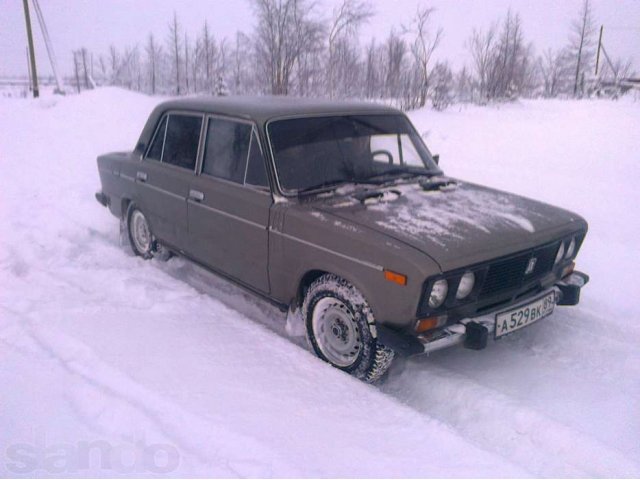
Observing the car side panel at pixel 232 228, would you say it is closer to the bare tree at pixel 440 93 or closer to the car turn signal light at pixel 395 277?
the car turn signal light at pixel 395 277

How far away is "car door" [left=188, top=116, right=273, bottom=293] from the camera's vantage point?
3906 millimetres

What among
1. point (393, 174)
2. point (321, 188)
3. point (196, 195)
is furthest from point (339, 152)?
point (196, 195)

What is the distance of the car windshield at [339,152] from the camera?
12.6ft

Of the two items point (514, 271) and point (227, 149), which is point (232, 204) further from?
point (514, 271)

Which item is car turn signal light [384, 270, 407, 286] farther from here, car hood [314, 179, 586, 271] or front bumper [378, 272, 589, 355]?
front bumper [378, 272, 589, 355]

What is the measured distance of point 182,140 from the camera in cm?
482

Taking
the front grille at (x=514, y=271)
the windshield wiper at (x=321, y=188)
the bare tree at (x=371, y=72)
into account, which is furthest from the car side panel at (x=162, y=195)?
the bare tree at (x=371, y=72)

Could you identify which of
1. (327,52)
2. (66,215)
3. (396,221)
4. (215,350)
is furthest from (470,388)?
(327,52)

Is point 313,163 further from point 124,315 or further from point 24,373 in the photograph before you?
point 24,373

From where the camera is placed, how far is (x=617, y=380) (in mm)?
3467

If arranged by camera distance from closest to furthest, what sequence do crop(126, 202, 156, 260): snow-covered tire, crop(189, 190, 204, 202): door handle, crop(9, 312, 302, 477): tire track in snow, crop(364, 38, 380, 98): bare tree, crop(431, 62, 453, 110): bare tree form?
1. crop(9, 312, 302, 477): tire track in snow
2. crop(189, 190, 204, 202): door handle
3. crop(126, 202, 156, 260): snow-covered tire
4. crop(431, 62, 453, 110): bare tree
5. crop(364, 38, 380, 98): bare tree

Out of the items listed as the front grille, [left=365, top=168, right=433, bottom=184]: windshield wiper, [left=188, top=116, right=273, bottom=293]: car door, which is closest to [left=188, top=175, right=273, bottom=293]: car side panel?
[left=188, top=116, right=273, bottom=293]: car door

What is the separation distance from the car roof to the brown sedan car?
2 centimetres

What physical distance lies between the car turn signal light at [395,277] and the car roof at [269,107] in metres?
1.62
